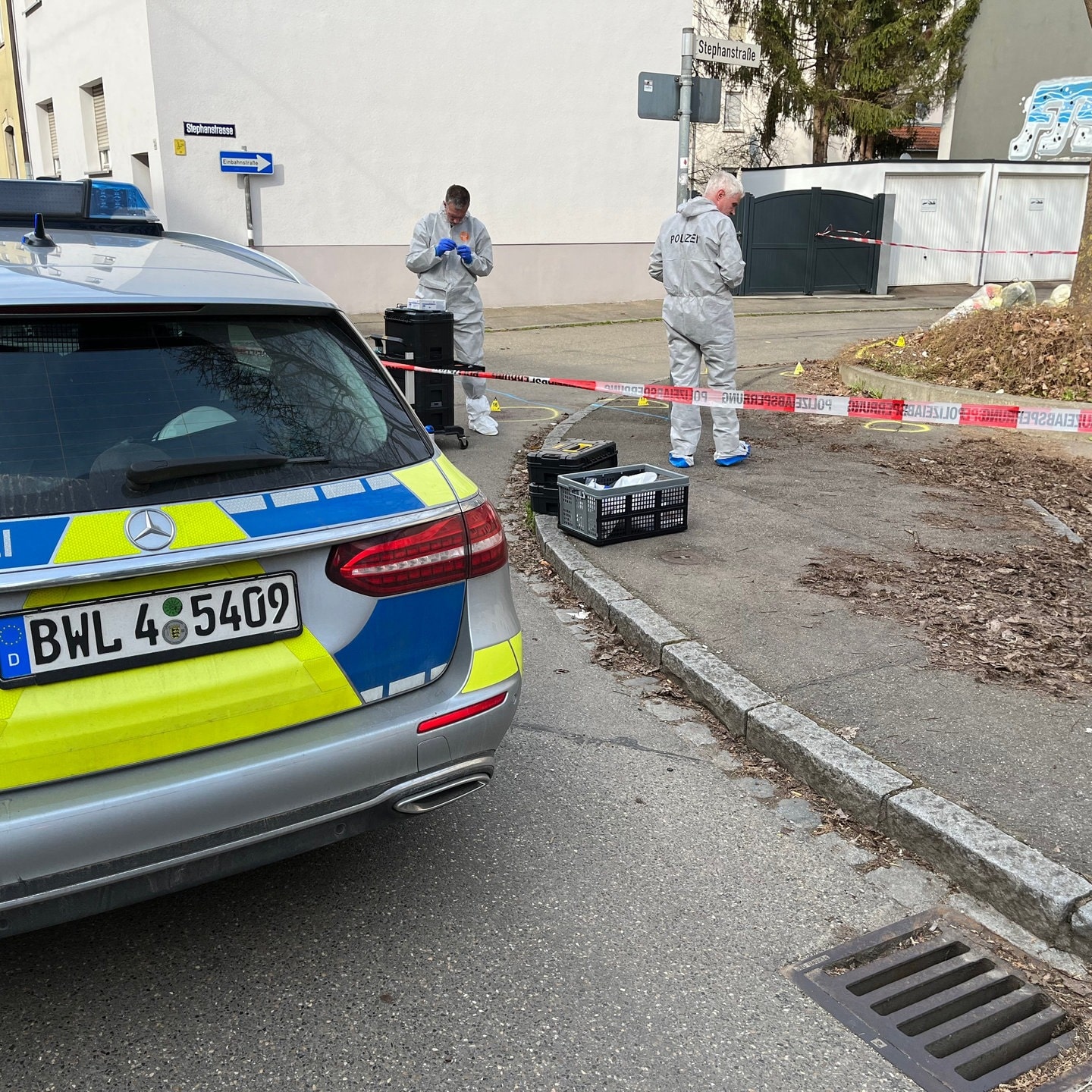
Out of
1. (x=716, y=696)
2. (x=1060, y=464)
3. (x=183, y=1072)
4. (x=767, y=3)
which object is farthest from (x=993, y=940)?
(x=767, y=3)

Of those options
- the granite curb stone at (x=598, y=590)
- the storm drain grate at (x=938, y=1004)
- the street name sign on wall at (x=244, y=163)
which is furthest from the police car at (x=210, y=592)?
the street name sign on wall at (x=244, y=163)

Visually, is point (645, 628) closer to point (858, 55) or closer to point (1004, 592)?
point (1004, 592)

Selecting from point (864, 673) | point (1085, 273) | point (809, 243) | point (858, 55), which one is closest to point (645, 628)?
point (864, 673)

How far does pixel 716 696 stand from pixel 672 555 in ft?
5.79

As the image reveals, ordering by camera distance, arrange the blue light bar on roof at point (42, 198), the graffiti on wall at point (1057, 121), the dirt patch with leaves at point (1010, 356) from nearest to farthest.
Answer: the blue light bar on roof at point (42, 198), the dirt patch with leaves at point (1010, 356), the graffiti on wall at point (1057, 121)

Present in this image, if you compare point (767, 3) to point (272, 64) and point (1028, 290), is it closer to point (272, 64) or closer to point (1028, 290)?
point (272, 64)

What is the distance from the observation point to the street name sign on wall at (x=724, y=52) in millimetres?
9492

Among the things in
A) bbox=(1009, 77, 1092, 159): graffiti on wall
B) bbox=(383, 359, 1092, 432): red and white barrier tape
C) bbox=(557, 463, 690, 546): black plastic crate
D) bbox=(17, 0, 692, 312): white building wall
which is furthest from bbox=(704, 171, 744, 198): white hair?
bbox=(1009, 77, 1092, 159): graffiti on wall

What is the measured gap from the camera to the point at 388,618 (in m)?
2.60

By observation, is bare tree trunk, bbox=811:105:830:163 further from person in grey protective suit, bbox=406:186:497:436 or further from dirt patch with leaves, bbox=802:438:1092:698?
dirt patch with leaves, bbox=802:438:1092:698

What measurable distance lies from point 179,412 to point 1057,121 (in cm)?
2293

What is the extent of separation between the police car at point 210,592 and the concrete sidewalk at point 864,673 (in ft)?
4.70

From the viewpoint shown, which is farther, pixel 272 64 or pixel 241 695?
pixel 272 64

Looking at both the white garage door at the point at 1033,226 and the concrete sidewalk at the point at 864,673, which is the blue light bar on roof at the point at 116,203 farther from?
the white garage door at the point at 1033,226
